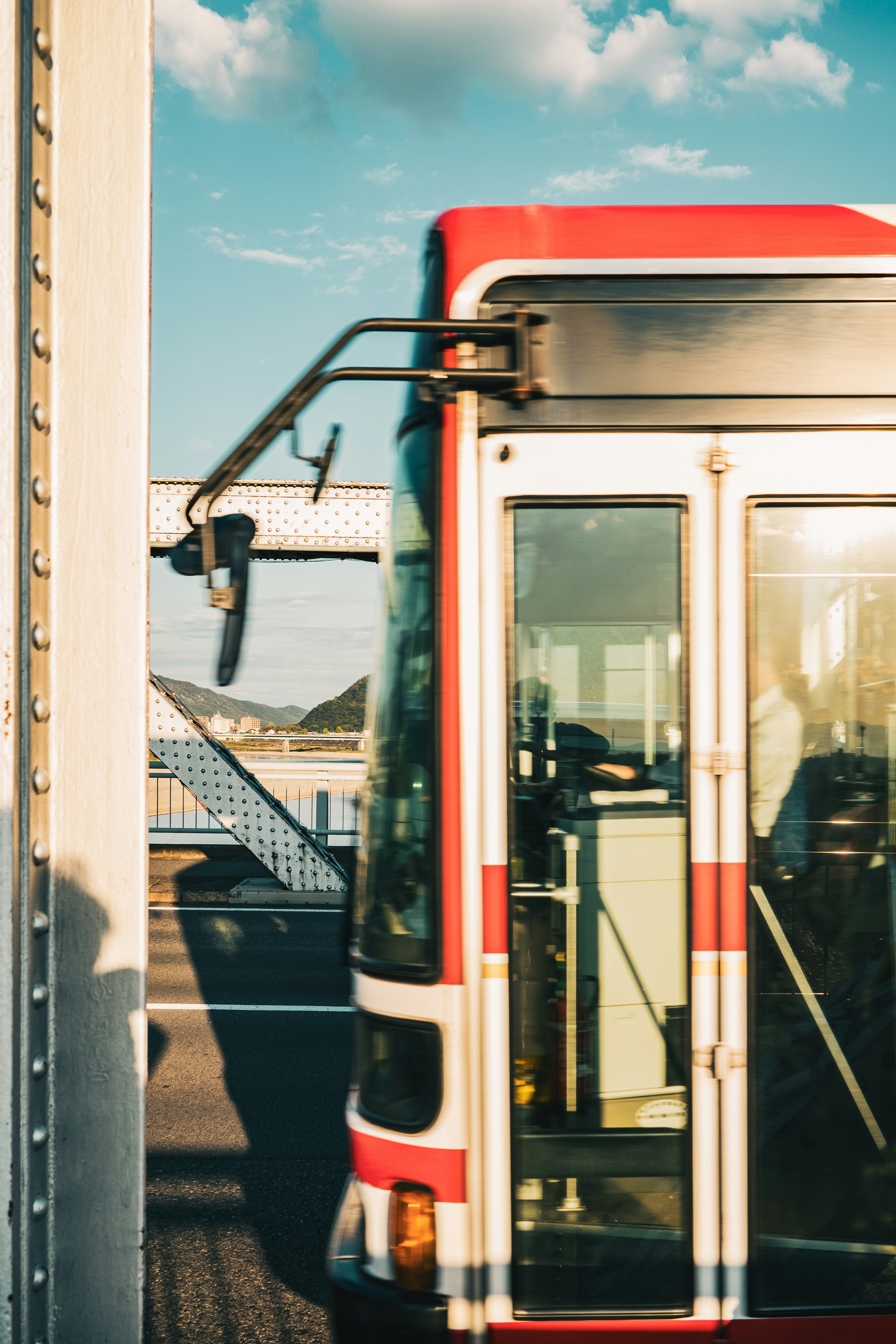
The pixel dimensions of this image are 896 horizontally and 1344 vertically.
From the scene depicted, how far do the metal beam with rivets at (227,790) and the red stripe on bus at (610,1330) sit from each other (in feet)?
25.9

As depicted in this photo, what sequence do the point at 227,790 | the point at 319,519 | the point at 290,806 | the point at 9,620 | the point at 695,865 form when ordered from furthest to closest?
the point at 290,806 → the point at 319,519 → the point at 227,790 → the point at 695,865 → the point at 9,620

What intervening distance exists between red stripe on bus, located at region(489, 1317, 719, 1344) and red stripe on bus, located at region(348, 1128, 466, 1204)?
1.10 ft

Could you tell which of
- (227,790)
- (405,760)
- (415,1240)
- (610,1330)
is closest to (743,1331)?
(610,1330)

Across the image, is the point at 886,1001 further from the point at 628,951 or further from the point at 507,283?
the point at 507,283

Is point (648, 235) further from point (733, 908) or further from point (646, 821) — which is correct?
point (733, 908)

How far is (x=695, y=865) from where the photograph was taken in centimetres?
222

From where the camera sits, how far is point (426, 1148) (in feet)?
Result: 7.22

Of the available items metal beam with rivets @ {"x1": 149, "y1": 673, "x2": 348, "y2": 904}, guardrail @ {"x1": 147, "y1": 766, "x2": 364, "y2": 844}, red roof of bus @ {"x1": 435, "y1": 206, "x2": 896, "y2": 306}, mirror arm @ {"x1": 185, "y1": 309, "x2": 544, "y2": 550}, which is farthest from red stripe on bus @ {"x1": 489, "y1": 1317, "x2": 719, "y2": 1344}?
guardrail @ {"x1": 147, "y1": 766, "x2": 364, "y2": 844}

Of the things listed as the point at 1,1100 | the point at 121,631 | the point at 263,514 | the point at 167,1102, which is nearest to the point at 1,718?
the point at 121,631

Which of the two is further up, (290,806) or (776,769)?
(776,769)

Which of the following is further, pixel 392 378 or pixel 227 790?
pixel 227 790

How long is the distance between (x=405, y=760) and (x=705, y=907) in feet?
2.73

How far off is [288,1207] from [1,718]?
10.8 ft

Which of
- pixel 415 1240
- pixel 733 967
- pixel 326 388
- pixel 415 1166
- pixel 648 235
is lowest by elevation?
pixel 415 1240
